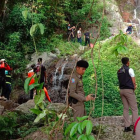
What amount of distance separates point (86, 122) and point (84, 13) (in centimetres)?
1813

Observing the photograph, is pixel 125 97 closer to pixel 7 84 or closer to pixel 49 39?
pixel 7 84

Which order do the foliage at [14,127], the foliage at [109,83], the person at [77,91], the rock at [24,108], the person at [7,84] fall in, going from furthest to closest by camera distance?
the foliage at [109,83] → the person at [7,84] → the rock at [24,108] → the foliage at [14,127] → the person at [77,91]

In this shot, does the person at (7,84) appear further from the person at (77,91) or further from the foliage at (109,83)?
the person at (77,91)

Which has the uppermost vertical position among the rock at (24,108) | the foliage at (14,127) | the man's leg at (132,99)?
the man's leg at (132,99)

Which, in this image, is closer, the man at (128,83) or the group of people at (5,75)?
the man at (128,83)

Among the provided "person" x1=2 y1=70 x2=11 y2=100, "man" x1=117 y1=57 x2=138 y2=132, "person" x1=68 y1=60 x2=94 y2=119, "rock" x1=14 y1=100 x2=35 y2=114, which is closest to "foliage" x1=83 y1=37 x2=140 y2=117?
"rock" x1=14 y1=100 x2=35 y2=114

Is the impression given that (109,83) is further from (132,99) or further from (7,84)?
(132,99)

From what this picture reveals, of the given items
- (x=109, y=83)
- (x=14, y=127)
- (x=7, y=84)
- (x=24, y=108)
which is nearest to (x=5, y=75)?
(x=7, y=84)

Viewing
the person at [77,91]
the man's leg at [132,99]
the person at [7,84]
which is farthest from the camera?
the person at [7,84]

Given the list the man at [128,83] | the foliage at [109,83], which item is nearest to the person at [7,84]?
the foliage at [109,83]

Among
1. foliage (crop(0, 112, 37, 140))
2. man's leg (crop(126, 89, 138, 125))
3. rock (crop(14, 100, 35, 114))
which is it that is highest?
man's leg (crop(126, 89, 138, 125))

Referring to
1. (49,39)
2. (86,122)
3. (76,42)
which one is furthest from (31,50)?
(86,122)

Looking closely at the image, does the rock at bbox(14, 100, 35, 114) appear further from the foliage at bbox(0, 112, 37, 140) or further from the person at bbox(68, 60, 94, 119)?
the person at bbox(68, 60, 94, 119)

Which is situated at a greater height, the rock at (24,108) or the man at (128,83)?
the man at (128,83)
